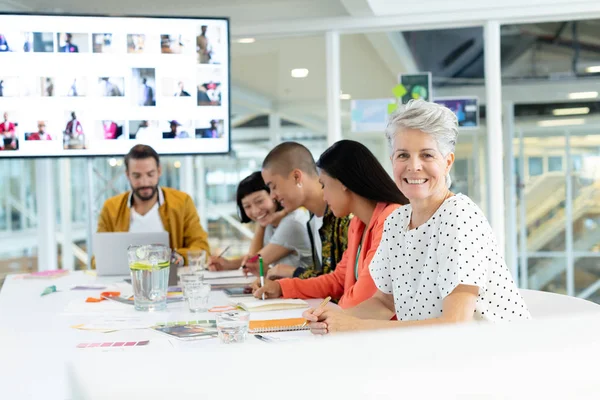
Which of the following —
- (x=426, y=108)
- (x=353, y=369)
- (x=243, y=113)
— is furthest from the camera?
(x=243, y=113)

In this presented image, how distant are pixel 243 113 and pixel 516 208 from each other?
89.3 inches

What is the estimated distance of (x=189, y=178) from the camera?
5926mm

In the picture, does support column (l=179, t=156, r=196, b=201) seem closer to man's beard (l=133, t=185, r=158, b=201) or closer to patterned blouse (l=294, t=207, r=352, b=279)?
man's beard (l=133, t=185, r=158, b=201)

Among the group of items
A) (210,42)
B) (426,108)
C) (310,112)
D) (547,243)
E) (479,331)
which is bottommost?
(547,243)

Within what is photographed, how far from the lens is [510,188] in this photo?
5.00 metres

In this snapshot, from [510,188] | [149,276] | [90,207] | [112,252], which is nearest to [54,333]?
[149,276]

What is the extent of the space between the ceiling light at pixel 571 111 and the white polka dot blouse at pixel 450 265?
142 inches

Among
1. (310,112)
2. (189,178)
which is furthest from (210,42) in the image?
(189,178)

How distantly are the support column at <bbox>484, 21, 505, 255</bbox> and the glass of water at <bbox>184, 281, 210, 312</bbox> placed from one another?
3115mm

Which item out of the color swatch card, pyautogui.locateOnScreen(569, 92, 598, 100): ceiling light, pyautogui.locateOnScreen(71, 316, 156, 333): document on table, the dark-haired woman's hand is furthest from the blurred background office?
the color swatch card

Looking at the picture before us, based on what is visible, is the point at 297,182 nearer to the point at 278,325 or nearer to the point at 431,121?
the point at 278,325

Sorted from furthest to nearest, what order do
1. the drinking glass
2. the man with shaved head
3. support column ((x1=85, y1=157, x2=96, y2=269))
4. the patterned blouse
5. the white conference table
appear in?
support column ((x1=85, y1=157, x2=96, y2=269)) < the man with shaved head < the patterned blouse < the drinking glass < the white conference table

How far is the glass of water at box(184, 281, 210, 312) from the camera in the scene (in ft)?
7.17

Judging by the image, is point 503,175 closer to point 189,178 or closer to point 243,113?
point 243,113
